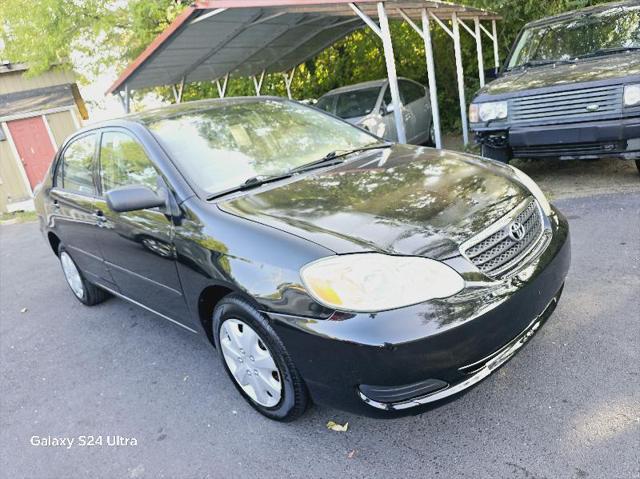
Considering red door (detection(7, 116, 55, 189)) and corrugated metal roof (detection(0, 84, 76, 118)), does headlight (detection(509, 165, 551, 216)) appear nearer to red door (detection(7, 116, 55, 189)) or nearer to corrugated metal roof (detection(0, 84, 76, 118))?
red door (detection(7, 116, 55, 189))

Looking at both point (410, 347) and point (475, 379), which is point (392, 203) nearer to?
point (410, 347)

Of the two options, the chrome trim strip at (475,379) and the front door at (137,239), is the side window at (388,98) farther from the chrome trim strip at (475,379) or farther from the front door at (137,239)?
the chrome trim strip at (475,379)

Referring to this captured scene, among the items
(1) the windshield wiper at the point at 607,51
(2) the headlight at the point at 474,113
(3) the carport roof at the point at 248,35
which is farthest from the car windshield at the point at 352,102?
(1) the windshield wiper at the point at 607,51

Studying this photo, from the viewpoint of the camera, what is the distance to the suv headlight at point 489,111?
5379mm

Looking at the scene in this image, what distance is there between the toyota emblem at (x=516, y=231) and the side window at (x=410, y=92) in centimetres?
726

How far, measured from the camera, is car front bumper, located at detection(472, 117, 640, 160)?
477cm

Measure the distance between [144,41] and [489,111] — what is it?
10.4 m

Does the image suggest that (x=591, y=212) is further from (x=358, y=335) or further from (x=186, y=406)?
(x=186, y=406)

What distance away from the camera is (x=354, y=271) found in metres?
2.16

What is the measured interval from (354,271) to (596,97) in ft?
13.0

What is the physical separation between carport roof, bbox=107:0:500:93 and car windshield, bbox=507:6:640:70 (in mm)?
1523

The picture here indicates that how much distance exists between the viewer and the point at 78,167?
4.11 metres

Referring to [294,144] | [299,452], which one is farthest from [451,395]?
[294,144]

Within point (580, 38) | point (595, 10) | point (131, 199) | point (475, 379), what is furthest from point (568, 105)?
point (131, 199)
